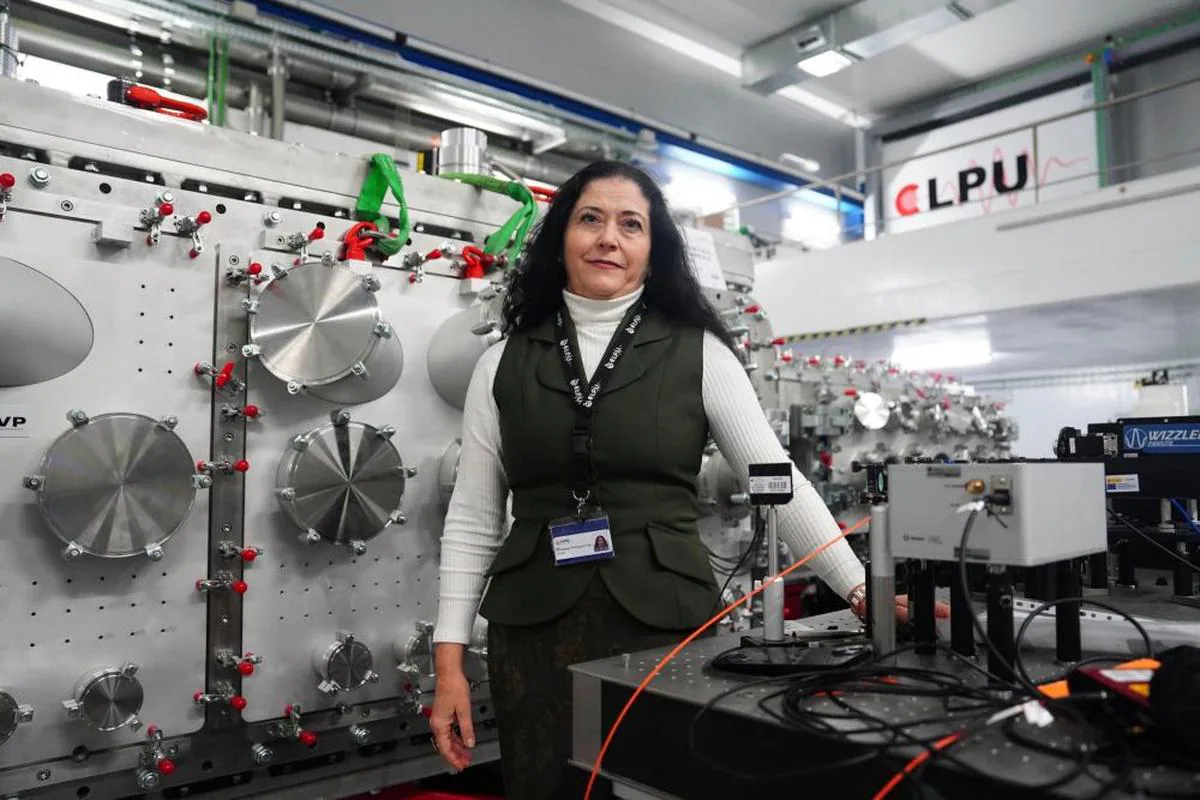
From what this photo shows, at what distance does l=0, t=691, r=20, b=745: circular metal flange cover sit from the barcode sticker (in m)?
1.28

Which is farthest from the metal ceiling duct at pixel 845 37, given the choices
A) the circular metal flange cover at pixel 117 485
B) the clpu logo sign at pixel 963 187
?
the circular metal flange cover at pixel 117 485

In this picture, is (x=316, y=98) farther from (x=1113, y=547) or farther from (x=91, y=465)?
(x=1113, y=547)

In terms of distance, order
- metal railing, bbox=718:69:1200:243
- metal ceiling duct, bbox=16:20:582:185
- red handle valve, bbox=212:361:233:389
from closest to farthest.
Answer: red handle valve, bbox=212:361:233:389 < metal ceiling duct, bbox=16:20:582:185 < metal railing, bbox=718:69:1200:243

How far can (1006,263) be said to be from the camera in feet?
16.8

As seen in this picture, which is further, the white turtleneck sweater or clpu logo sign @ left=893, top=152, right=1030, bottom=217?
clpu logo sign @ left=893, top=152, right=1030, bottom=217

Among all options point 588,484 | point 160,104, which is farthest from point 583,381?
point 160,104

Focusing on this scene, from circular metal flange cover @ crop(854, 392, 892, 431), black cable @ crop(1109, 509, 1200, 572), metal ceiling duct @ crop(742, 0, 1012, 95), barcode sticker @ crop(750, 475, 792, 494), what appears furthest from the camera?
metal ceiling duct @ crop(742, 0, 1012, 95)

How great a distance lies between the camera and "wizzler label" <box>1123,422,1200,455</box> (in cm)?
170

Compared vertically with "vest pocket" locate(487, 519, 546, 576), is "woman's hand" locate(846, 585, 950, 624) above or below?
below

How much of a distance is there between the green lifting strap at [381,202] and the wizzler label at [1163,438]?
160cm

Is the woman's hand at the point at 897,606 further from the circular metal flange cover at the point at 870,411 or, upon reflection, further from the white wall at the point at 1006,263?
the white wall at the point at 1006,263

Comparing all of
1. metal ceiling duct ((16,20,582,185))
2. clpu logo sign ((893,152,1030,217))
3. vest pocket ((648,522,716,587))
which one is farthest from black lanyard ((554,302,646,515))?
clpu logo sign ((893,152,1030,217))

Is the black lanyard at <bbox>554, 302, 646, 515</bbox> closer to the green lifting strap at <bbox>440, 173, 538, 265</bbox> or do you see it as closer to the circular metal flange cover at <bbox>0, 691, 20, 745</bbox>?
the green lifting strap at <bbox>440, 173, 538, 265</bbox>

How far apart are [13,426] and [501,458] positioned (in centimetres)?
84
